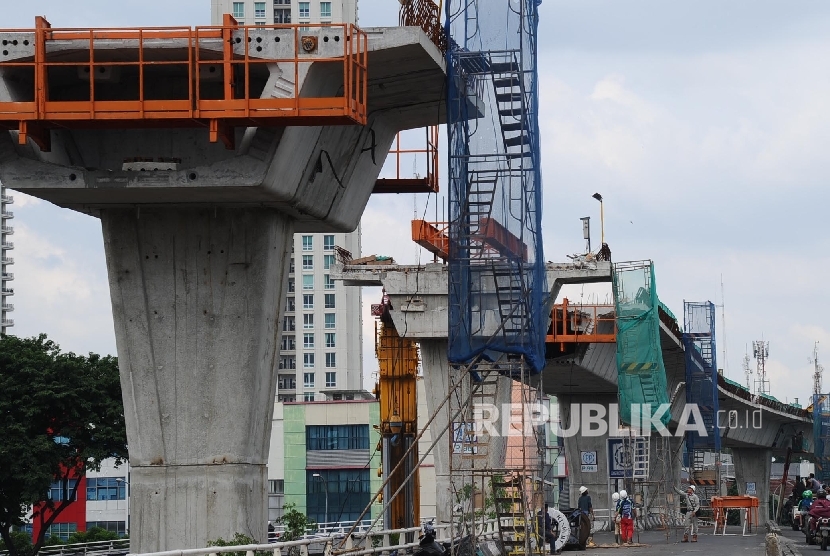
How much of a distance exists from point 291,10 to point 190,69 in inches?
4310

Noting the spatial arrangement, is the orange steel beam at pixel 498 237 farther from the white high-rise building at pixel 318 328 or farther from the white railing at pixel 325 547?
the white high-rise building at pixel 318 328

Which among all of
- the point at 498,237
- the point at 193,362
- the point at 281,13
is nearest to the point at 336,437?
the point at 281,13

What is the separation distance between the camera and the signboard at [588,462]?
64312 mm

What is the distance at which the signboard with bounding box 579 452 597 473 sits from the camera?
64.3 meters

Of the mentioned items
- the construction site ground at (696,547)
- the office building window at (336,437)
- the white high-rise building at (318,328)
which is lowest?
the construction site ground at (696,547)

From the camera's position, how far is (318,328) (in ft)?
437

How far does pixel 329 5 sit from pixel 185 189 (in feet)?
354

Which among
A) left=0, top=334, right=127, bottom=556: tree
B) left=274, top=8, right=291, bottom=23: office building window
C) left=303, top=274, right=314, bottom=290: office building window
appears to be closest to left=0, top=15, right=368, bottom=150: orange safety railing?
left=0, top=334, right=127, bottom=556: tree

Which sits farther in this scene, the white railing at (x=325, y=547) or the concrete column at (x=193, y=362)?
the concrete column at (x=193, y=362)

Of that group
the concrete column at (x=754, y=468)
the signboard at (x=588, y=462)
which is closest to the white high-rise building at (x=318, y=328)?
the concrete column at (x=754, y=468)

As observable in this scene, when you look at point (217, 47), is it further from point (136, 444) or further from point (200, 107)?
point (136, 444)

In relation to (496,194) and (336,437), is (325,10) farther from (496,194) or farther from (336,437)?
(496,194)

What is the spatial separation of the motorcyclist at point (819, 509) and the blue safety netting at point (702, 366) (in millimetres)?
24173

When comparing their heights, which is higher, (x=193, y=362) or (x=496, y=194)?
(x=496, y=194)
